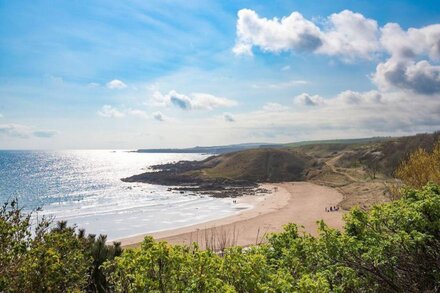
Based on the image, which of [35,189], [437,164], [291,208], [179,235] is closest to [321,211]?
[291,208]

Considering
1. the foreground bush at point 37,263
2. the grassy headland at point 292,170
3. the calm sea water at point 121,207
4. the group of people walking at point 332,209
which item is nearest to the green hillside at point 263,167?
the grassy headland at point 292,170

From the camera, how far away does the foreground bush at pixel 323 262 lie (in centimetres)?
740

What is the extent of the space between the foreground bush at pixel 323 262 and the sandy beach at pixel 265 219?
22465 mm

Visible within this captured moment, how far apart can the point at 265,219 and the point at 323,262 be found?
54.8 meters

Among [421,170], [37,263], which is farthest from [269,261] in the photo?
[421,170]

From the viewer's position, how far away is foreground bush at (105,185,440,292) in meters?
7.40

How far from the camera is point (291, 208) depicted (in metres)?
75.0

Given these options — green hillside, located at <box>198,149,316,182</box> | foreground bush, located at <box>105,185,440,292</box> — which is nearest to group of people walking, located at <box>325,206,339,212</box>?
green hillside, located at <box>198,149,316,182</box>

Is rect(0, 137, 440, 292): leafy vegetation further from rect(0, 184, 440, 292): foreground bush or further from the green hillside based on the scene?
the green hillside

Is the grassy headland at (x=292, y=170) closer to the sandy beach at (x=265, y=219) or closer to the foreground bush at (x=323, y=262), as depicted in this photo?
the sandy beach at (x=265, y=219)

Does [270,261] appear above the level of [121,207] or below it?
above

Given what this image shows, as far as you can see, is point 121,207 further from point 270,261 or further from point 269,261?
point 270,261

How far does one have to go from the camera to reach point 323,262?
402 inches

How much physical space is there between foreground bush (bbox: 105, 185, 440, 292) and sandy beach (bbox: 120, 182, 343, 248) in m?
22.5
